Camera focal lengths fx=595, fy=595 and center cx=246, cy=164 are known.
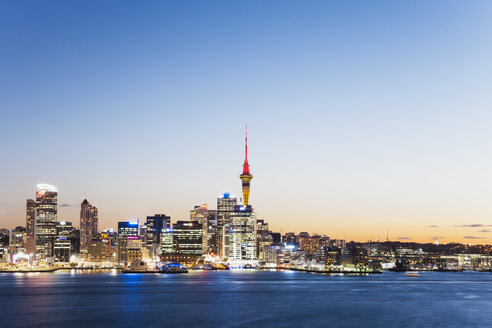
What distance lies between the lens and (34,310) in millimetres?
88938

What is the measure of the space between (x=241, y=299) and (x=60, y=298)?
33647 millimetres

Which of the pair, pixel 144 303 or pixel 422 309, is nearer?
pixel 422 309

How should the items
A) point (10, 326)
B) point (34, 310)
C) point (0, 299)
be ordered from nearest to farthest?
point (10, 326) < point (34, 310) < point (0, 299)

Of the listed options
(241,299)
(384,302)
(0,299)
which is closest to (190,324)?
(241,299)

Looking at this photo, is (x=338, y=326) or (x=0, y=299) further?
(x=0, y=299)

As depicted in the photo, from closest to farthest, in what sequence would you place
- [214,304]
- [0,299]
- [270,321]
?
[270,321]
[214,304]
[0,299]

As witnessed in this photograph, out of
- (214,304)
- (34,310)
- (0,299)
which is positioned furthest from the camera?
(0,299)

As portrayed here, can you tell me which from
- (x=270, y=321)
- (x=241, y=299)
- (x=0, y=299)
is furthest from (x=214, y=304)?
(x=0, y=299)

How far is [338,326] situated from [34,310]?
1800 inches

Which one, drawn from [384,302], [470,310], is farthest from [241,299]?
[470,310]

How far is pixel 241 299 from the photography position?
362 ft

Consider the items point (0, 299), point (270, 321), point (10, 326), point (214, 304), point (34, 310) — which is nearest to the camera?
point (10, 326)

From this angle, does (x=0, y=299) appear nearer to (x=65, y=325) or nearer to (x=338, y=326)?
(x=65, y=325)

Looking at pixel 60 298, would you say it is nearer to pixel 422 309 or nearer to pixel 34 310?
pixel 34 310
